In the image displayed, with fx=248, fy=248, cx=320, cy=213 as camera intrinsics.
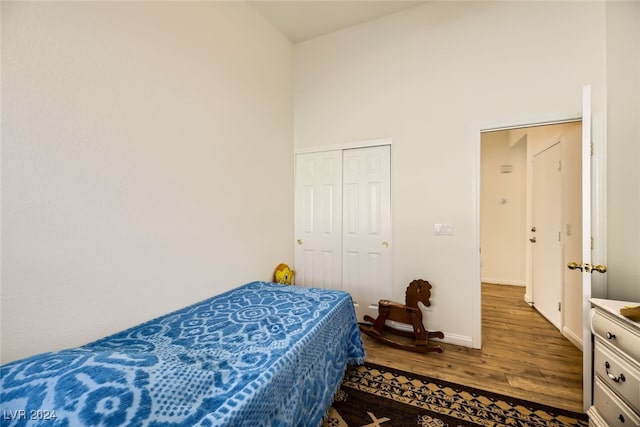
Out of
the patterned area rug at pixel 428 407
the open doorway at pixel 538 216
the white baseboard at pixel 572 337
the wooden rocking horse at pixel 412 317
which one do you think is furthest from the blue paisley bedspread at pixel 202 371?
the open doorway at pixel 538 216

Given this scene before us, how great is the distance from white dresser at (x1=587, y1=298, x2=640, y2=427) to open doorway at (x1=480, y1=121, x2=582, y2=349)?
3.80 ft

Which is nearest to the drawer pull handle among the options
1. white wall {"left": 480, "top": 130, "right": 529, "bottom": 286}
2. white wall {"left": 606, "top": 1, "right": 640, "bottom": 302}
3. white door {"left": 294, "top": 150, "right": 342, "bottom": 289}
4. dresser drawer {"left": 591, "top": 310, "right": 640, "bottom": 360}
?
dresser drawer {"left": 591, "top": 310, "right": 640, "bottom": 360}

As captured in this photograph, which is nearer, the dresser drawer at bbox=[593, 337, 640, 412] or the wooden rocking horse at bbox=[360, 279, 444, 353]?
the dresser drawer at bbox=[593, 337, 640, 412]

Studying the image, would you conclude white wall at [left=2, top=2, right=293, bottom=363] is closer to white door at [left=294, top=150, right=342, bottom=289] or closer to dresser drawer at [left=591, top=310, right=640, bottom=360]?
white door at [left=294, top=150, right=342, bottom=289]

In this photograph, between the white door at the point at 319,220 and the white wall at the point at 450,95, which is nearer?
the white wall at the point at 450,95

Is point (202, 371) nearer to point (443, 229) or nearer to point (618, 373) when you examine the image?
point (618, 373)

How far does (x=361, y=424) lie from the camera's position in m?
1.55

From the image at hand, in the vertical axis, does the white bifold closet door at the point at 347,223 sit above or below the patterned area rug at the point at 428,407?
above

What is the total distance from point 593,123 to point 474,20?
146 centimetres

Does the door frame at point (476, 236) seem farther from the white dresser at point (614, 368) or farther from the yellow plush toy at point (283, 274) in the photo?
the yellow plush toy at point (283, 274)

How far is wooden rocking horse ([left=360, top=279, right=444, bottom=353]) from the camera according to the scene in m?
2.40

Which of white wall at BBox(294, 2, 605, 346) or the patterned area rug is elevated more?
white wall at BBox(294, 2, 605, 346)

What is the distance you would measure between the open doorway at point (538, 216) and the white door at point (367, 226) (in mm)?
1266

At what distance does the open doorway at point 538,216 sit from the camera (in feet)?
8.31
